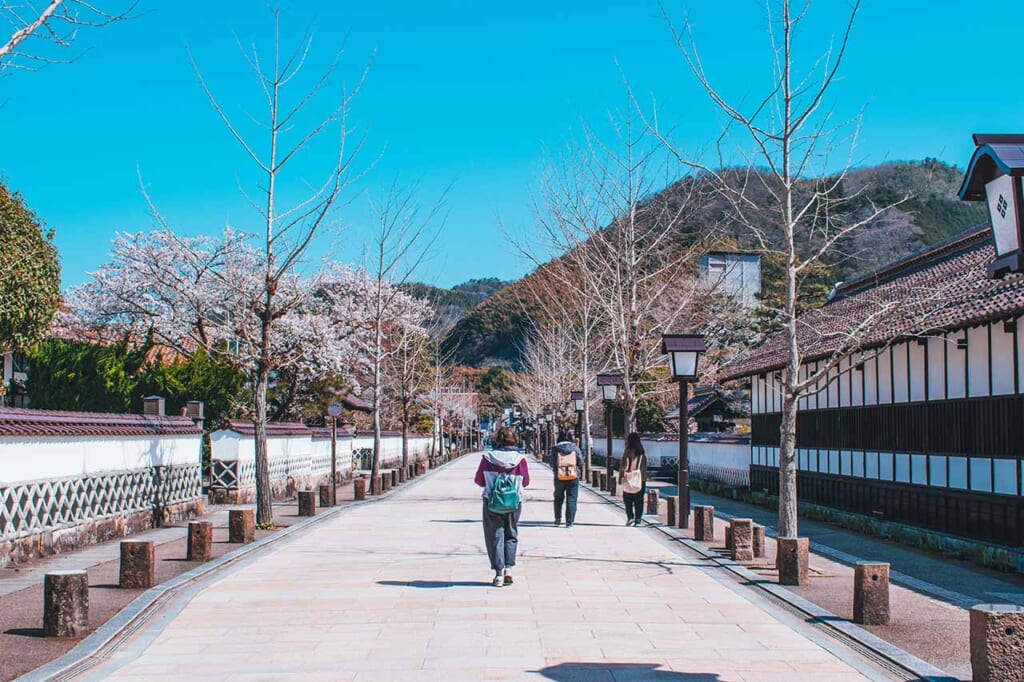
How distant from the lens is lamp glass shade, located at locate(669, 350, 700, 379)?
Answer: 778 inches

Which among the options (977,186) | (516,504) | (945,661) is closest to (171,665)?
(516,504)

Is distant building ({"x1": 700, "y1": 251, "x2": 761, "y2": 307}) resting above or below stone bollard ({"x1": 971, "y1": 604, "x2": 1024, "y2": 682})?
above

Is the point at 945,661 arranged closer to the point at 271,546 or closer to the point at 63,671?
the point at 63,671

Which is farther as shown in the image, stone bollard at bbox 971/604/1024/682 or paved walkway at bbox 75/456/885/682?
paved walkway at bbox 75/456/885/682

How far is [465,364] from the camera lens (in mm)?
136000

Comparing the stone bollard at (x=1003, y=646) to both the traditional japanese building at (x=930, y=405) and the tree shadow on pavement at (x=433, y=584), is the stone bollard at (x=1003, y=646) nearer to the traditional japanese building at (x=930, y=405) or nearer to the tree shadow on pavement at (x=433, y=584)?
the traditional japanese building at (x=930, y=405)

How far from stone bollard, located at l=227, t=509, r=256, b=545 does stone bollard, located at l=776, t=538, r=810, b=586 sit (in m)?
8.72

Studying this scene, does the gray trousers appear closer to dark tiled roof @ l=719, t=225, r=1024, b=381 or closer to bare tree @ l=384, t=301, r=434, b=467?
dark tiled roof @ l=719, t=225, r=1024, b=381

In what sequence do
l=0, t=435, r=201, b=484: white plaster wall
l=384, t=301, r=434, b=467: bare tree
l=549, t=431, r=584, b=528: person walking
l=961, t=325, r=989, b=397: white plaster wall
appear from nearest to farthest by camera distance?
l=0, t=435, r=201, b=484: white plaster wall → l=961, t=325, r=989, b=397: white plaster wall → l=549, t=431, r=584, b=528: person walking → l=384, t=301, r=434, b=467: bare tree

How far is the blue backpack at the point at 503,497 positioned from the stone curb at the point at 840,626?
10.3ft

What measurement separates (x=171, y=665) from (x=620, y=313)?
71.2 ft

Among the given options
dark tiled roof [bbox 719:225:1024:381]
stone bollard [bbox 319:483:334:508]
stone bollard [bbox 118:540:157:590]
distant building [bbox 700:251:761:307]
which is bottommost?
stone bollard [bbox 319:483:334:508]


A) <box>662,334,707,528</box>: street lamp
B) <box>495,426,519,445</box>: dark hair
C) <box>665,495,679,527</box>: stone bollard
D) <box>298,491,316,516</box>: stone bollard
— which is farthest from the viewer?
<box>298,491,316,516</box>: stone bollard

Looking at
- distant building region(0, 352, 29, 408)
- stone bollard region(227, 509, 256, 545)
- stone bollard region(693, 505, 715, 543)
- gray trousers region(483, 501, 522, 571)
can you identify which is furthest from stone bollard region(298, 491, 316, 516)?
distant building region(0, 352, 29, 408)
